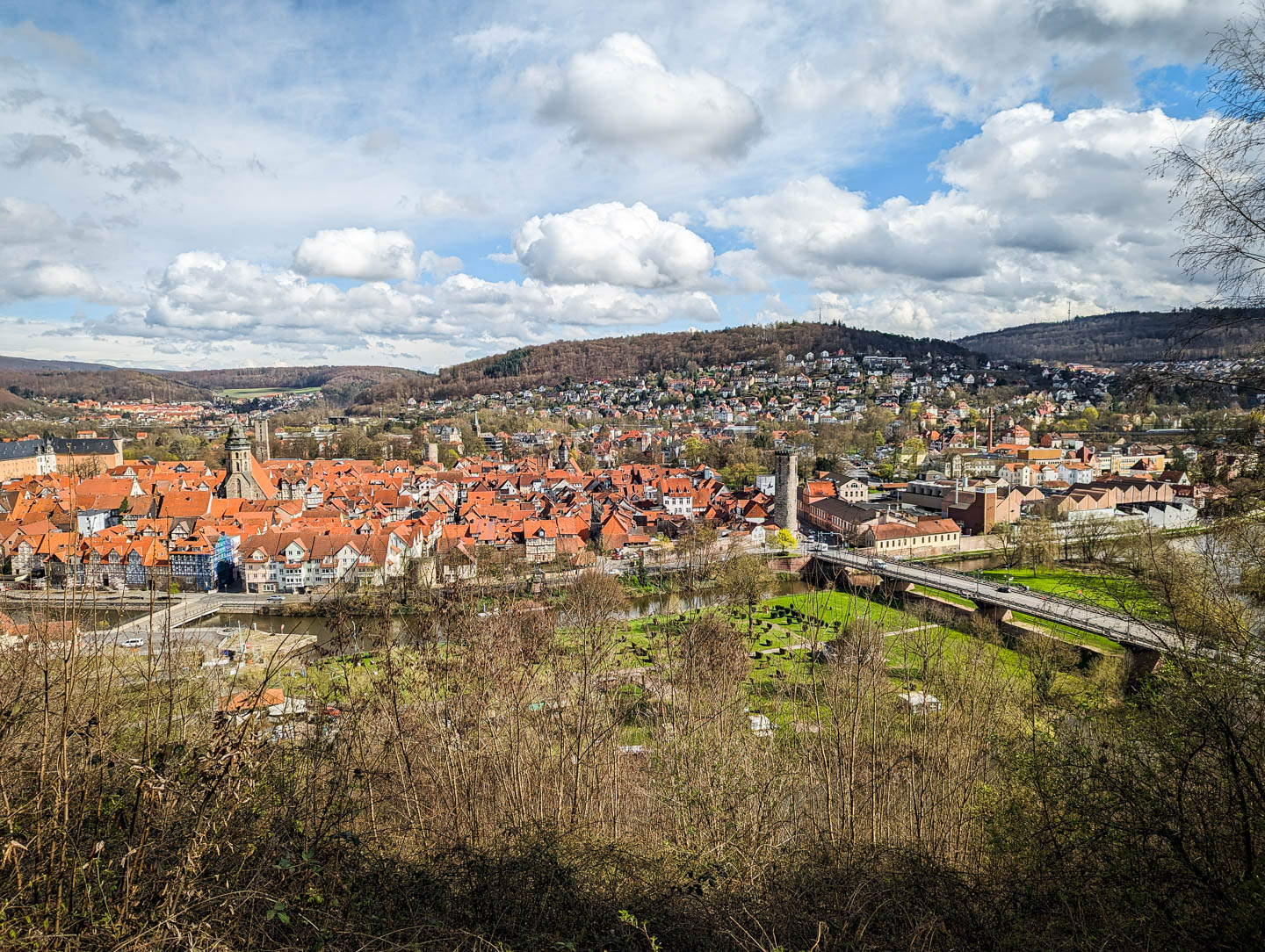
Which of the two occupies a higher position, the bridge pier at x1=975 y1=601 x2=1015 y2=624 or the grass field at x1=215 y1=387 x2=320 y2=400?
the grass field at x1=215 y1=387 x2=320 y2=400

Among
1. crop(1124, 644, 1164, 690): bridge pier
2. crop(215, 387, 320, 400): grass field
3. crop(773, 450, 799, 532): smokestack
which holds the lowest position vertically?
crop(1124, 644, 1164, 690): bridge pier

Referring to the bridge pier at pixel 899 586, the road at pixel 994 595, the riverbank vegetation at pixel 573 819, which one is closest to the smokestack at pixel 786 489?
the road at pixel 994 595

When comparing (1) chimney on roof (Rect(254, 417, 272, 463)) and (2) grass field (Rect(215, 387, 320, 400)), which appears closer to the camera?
(1) chimney on roof (Rect(254, 417, 272, 463))

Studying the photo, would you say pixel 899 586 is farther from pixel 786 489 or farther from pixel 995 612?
A: pixel 786 489

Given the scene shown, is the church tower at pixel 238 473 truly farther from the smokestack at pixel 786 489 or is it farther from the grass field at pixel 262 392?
the grass field at pixel 262 392

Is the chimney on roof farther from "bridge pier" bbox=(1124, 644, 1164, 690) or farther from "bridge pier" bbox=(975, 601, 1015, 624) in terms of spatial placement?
"bridge pier" bbox=(1124, 644, 1164, 690)

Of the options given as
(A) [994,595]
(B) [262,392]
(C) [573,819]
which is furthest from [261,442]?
(B) [262,392]

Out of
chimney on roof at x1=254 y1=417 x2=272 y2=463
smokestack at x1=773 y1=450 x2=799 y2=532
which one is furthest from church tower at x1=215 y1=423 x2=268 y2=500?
smokestack at x1=773 y1=450 x2=799 y2=532

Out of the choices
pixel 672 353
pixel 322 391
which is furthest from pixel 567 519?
pixel 322 391
